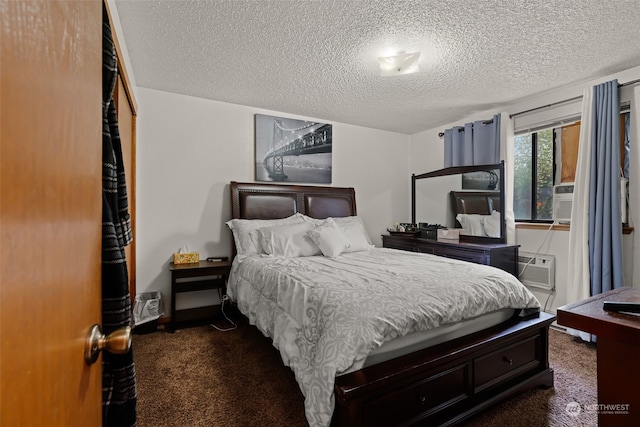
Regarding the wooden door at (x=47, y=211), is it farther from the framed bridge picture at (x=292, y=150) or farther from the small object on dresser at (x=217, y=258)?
the framed bridge picture at (x=292, y=150)

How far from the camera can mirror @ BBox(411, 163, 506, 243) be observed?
3.43m

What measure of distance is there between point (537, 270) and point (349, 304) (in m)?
2.81

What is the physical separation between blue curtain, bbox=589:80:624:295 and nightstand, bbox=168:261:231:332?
137 inches

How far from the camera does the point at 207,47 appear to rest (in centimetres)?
236

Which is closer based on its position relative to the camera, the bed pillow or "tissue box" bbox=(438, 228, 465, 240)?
the bed pillow

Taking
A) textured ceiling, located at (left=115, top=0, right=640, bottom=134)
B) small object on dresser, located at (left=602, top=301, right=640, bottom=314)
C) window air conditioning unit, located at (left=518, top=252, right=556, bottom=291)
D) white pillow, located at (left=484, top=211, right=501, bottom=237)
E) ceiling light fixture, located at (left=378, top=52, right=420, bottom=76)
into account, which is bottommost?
window air conditioning unit, located at (left=518, top=252, right=556, bottom=291)

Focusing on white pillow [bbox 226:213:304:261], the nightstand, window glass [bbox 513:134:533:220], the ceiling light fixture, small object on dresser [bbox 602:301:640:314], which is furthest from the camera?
window glass [bbox 513:134:533:220]

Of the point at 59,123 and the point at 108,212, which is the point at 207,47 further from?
the point at 59,123

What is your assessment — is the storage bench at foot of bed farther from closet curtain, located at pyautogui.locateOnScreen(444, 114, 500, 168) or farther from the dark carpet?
closet curtain, located at pyautogui.locateOnScreen(444, 114, 500, 168)

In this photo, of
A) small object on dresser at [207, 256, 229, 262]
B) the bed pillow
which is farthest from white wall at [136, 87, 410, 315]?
the bed pillow

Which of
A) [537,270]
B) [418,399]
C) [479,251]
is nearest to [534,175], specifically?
[537,270]

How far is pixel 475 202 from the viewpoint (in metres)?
3.66

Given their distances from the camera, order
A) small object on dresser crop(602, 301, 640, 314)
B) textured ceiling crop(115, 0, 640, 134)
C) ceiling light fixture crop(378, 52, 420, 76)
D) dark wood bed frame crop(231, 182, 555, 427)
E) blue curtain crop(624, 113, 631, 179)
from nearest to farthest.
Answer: small object on dresser crop(602, 301, 640, 314), dark wood bed frame crop(231, 182, 555, 427), textured ceiling crop(115, 0, 640, 134), ceiling light fixture crop(378, 52, 420, 76), blue curtain crop(624, 113, 631, 179)

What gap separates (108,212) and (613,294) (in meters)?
2.17
